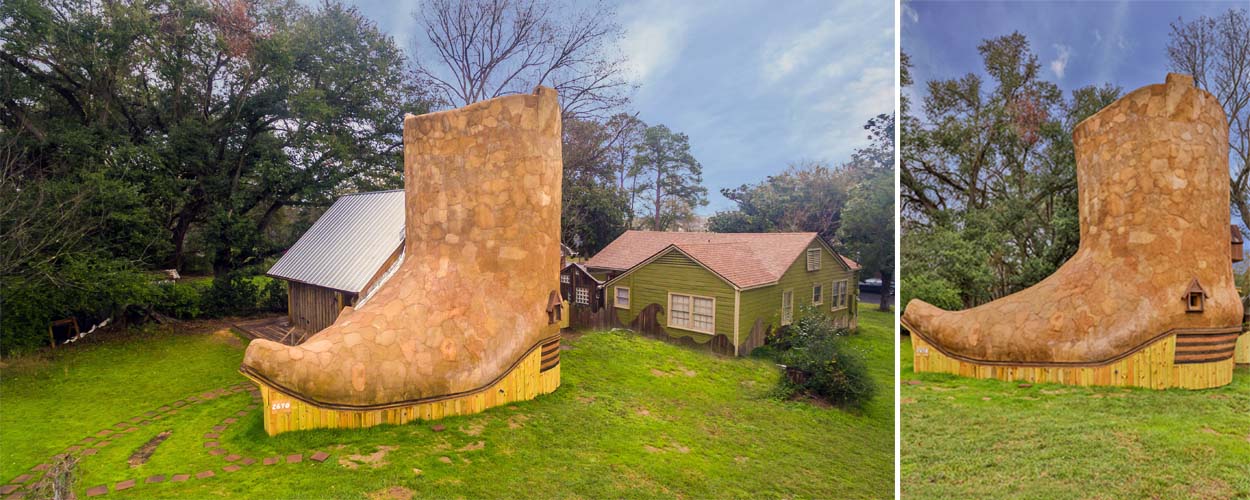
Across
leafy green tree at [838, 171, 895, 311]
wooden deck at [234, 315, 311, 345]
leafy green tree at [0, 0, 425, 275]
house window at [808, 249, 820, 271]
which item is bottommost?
wooden deck at [234, 315, 311, 345]

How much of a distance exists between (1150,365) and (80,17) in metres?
14.5

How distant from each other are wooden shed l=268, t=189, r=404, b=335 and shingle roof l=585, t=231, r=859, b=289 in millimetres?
4263

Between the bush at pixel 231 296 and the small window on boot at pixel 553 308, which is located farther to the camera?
the bush at pixel 231 296

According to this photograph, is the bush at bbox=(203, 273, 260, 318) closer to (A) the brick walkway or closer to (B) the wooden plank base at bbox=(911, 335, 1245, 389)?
(A) the brick walkway

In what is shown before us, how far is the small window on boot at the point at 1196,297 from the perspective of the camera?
546 cm

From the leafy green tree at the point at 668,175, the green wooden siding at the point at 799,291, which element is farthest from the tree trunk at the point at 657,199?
the green wooden siding at the point at 799,291

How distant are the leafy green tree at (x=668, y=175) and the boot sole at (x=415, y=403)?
6.26m

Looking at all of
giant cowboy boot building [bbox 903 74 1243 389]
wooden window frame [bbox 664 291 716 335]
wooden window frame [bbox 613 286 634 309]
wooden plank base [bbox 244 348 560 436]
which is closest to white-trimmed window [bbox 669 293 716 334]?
wooden window frame [bbox 664 291 716 335]

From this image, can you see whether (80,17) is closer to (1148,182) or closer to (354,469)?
(354,469)

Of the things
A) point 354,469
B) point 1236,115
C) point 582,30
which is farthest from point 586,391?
point 1236,115

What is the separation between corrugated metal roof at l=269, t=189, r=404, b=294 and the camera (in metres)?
6.96

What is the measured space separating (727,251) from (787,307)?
155cm

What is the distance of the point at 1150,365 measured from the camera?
552 centimetres

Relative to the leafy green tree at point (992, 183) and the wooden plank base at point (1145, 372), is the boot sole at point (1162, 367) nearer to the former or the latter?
the wooden plank base at point (1145, 372)
